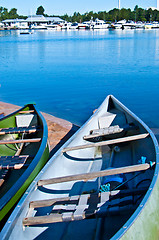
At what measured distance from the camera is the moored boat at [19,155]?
381 centimetres

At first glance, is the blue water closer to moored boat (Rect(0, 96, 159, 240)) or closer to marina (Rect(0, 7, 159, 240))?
marina (Rect(0, 7, 159, 240))

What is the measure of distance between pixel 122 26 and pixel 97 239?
126498 millimetres

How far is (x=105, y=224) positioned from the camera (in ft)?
12.4

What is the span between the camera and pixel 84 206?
3.65 m

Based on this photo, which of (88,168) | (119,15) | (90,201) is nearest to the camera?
(90,201)

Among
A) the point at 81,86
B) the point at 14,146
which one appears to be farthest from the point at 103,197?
the point at 81,86

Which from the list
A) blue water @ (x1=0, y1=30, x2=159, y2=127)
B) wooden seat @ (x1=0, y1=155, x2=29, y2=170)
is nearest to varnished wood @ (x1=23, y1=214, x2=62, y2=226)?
wooden seat @ (x1=0, y1=155, x2=29, y2=170)

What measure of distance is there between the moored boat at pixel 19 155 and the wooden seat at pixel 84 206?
1.08ft

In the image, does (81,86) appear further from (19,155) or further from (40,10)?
(40,10)

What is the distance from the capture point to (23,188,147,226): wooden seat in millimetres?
3420

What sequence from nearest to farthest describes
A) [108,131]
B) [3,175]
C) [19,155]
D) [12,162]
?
1. [12,162]
2. [3,175]
3. [19,155]
4. [108,131]

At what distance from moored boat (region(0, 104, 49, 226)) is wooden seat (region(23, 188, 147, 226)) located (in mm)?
330

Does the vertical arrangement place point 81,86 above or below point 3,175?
above

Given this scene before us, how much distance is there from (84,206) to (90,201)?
19 cm
